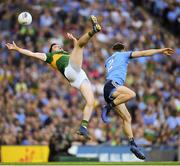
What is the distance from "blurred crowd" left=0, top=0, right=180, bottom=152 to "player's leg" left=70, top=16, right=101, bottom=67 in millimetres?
6365

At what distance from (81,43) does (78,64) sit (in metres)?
0.62

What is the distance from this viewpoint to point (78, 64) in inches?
799

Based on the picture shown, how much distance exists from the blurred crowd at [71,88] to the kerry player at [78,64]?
5915mm

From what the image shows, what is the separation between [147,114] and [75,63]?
34.2 ft

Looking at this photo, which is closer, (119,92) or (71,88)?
(119,92)

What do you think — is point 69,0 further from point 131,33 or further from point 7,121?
point 7,121

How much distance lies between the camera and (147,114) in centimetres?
3041

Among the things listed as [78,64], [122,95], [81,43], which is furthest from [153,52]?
[78,64]

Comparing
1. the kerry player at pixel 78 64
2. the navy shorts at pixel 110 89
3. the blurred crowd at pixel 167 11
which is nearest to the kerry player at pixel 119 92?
the navy shorts at pixel 110 89

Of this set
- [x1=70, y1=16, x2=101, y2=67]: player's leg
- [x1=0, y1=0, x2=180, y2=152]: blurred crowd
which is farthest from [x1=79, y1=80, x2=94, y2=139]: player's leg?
[x1=0, y1=0, x2=180, y2=152]: blurred crowd

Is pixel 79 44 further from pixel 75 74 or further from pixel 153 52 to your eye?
pixel 153 52

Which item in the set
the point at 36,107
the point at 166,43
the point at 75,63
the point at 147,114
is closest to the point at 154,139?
the point at 147,114

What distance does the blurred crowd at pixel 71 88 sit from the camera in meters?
28.5

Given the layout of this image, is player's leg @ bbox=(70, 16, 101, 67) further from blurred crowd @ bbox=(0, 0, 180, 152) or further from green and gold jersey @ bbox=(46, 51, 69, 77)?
blurred crowd @ bbox=(0, 0, 180, 152)
